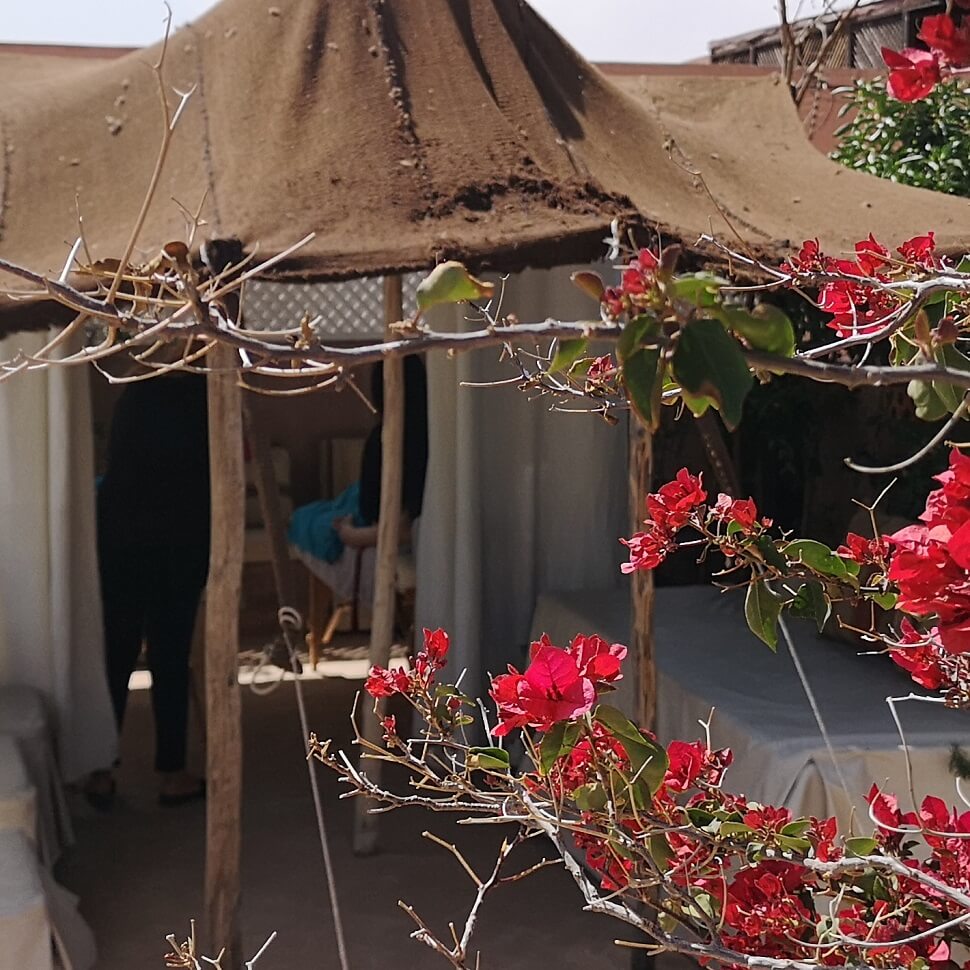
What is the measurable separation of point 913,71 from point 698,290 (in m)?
0.36

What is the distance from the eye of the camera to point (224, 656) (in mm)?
3043

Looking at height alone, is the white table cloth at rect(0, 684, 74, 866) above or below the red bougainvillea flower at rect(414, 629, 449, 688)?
below

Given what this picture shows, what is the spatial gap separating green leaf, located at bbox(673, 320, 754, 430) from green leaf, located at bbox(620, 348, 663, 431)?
18mm

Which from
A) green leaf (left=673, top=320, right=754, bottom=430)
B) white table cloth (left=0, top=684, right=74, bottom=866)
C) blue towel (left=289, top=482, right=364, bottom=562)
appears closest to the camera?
green leaf (left=673, top=320, right=754, bottom=430)

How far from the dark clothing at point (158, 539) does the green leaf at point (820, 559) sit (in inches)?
115

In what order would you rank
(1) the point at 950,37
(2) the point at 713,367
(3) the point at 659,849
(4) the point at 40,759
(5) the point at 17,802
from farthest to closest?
(4) the point at 40,759
(5) the point at 17,802
(3) the point at 659,849
(1) the point at 950,37
(2) the point at 713,367

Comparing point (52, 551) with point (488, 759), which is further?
point (52, 551)

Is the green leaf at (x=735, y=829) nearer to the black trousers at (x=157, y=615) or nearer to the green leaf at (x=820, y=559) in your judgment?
the green leaf at (x=820, y=559)

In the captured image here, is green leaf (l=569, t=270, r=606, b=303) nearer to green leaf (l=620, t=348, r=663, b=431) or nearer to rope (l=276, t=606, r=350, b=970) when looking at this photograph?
green leaf (l=620, t=348, r=663, b=431)

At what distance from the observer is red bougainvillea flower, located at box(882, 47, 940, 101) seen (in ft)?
3.11

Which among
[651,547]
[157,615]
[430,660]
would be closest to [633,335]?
[651,547]

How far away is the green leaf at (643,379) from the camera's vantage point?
706 mm

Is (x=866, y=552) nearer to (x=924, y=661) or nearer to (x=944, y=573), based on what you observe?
(x=924, y=661)

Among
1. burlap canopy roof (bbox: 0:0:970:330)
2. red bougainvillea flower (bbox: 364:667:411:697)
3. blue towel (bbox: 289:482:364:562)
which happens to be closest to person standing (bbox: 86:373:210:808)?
burlap canopy roof (bbox: 0:0:970:330)
